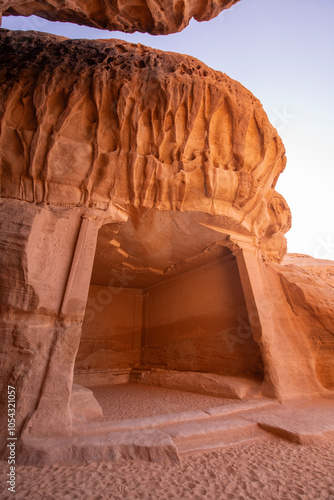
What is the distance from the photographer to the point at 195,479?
7.15 feet

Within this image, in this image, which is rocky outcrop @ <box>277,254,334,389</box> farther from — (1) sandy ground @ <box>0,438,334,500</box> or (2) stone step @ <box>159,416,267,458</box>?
(1) sandy ground @ <box>0,438,334,500</box>

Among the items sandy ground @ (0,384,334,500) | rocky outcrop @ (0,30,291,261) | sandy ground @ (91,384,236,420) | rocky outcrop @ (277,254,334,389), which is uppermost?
rocky outcrop @ (0,30,291,261)

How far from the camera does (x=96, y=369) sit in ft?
24.7

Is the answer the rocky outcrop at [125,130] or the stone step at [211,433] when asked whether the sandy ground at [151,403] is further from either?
the rocky outcrop at [125,130]

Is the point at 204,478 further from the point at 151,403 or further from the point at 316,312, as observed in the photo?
the point at 316,312

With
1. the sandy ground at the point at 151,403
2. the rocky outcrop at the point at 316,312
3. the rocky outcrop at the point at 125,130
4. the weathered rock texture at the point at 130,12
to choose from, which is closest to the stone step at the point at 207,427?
the sandy ground at the point at 151,403

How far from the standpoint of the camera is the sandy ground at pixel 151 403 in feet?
12.5

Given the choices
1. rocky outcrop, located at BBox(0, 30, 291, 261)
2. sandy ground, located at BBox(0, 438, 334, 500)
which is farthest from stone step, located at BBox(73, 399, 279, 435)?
rocky outcrop, located at BBox(0, 30, 291, 261)

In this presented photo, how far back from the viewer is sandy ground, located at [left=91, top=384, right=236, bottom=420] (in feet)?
12.5

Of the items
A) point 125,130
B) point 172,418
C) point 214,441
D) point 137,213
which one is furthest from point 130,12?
point 214,441

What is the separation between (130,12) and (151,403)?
6.39m

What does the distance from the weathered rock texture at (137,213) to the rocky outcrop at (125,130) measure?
24 mm

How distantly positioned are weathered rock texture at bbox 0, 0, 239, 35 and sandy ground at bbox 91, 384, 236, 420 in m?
5.78

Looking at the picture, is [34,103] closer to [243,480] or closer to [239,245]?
[239,245]
